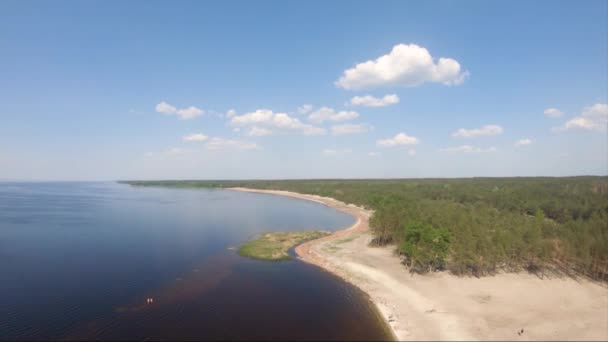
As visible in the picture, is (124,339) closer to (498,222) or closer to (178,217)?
(498,222)

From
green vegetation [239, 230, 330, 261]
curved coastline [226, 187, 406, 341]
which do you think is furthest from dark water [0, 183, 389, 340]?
green vegetation [239, 230, 330, 261]

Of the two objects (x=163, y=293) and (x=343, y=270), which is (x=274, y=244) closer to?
(x=343, y=270)

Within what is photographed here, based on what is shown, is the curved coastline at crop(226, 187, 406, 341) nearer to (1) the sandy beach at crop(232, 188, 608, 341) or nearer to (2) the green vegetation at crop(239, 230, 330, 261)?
(1) the sandy beach at crop(232, 188, 608, 341)

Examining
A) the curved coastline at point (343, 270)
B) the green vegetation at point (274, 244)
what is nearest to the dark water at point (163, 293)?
the curved coastline at point (343, 270)

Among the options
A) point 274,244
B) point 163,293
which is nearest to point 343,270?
point 274,244

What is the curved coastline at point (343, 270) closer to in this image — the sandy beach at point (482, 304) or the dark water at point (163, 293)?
the sandy beach at point (482, 304)

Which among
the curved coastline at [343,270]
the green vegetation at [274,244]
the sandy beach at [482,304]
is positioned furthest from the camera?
the green vegetation at [274,244]
